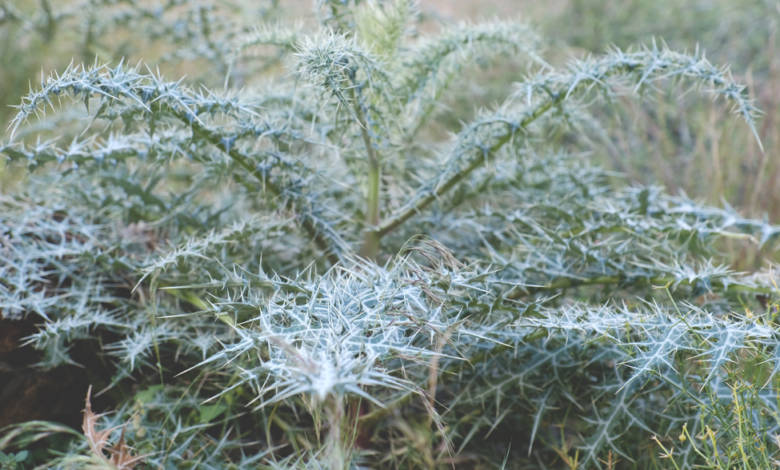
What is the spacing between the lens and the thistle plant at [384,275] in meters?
1.14

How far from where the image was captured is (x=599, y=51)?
3547 millimetres

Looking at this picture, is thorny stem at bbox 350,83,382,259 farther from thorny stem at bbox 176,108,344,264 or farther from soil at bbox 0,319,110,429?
soil at bbox 0,319,110,429

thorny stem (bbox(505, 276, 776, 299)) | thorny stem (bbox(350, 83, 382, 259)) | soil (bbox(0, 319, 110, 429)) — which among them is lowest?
soil (bbox(0, 319, 110, 429))

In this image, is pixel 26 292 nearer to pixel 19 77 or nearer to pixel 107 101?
pixel 107 101

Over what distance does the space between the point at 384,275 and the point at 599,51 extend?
116 inches

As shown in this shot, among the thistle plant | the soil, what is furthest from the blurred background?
the soil

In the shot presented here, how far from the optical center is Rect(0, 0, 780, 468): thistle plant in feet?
3.74

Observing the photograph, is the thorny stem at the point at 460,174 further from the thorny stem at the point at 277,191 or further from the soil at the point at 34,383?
the soil at the point at 34,383

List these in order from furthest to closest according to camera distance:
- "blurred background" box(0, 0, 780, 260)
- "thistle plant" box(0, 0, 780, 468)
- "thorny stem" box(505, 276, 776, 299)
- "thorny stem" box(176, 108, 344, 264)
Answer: "blurred background" box(0, 0, 780, 260), "thorny stem" box(505, 276, 776, 299), "thorny stem" box(176, 108, 344, 264), "thistle plant" box(0, 0, 780, 468)

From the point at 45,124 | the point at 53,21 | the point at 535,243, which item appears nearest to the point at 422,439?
the point at 535,243

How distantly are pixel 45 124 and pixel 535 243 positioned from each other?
166 cm

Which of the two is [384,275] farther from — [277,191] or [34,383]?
[34,383]

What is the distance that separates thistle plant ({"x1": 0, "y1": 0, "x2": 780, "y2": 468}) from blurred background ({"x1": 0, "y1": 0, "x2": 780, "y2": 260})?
0.84 feet

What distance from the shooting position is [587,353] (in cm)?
134
